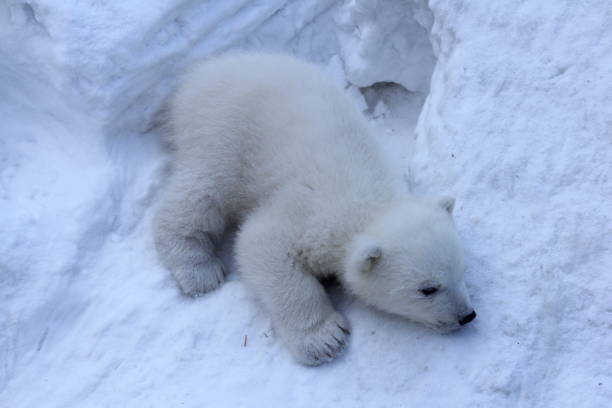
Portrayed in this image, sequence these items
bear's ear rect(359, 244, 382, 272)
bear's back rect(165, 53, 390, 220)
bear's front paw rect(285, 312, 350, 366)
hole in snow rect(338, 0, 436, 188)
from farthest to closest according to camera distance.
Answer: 1. hole in snow rect(338, 0, 436, 188)
2. bear's back rect(165, 53, 390, 220)
3. bear's front paw rect(285, 312, 350, 366)
4. bear's ear rect(359, 244, 382, 272)

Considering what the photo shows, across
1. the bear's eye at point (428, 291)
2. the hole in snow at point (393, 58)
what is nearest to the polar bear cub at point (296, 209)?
the bear's eye at point (428, 291)

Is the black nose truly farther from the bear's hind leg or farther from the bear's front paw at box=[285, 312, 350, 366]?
the bear's hind leg

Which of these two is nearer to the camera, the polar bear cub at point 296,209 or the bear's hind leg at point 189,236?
the polar bear cub at point 296,209

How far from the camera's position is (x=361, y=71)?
5.36 metres

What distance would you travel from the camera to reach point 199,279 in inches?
164

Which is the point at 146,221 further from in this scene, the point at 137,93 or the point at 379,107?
the point at 379,107

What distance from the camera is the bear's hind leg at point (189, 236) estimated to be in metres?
4.18

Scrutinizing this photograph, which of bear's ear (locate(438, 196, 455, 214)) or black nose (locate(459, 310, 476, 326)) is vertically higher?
bear's ear (locate(438, 196, 455, 214))

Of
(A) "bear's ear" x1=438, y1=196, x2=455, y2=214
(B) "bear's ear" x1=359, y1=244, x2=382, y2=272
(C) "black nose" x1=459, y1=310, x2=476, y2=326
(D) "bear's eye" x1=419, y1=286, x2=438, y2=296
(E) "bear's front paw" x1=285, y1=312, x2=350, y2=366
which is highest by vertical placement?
(A) "bear's ear" x1=438, y1=196, x2=455, y2=214

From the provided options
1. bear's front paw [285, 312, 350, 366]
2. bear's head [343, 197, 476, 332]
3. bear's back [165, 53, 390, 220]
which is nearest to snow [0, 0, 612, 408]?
bear's front paw [285, 312, 350, 366]

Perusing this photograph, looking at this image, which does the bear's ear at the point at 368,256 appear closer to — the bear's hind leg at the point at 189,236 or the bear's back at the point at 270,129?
the bear's back at the point at 270,129

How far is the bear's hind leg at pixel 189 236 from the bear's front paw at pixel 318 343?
0.80 meters

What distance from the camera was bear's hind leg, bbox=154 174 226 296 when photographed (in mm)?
4176

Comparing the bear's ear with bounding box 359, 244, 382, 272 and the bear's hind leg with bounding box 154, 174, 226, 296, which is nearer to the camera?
the bear's ear with bounding box 359, 244, 382, 272
